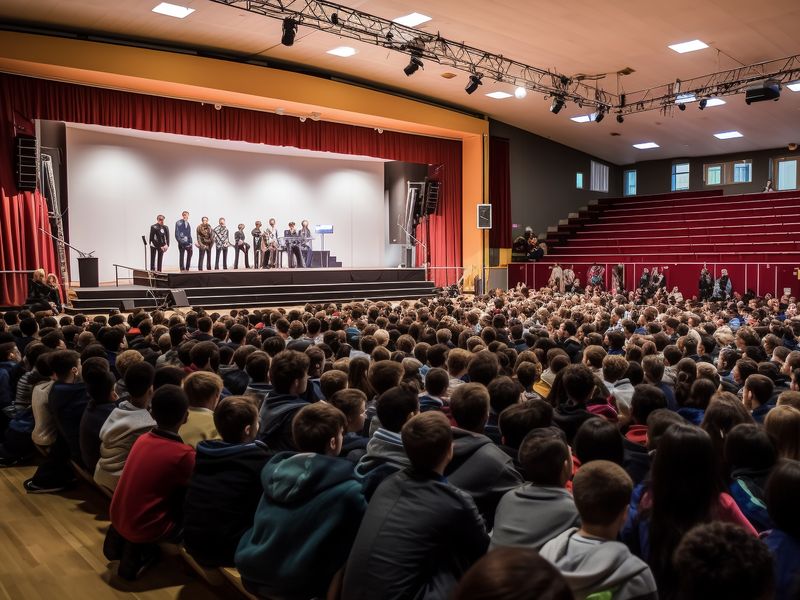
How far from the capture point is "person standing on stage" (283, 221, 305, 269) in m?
15.5

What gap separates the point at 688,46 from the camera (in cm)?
1152

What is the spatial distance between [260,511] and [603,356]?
297cm

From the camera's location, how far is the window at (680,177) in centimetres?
2241

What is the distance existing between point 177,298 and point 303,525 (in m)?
9.69

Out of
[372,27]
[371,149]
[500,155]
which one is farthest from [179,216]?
[500,155]

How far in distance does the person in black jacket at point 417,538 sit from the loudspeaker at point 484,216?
588 inches

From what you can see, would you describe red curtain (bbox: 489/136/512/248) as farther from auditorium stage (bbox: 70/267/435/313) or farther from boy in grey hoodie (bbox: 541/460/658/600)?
boy in grey hoodie (bbox: 541/460/658/600)

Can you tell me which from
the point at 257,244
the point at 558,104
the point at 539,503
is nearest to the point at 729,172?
the point at 558,104

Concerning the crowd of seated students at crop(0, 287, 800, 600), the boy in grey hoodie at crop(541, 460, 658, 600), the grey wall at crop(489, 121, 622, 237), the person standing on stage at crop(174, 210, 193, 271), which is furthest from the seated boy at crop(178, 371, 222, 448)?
the grey wall at crop(489, 121, 622, 237)

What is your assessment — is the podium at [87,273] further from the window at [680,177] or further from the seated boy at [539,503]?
the window at [680,177]

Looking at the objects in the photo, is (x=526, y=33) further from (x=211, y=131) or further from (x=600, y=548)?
(x=600, y=548)

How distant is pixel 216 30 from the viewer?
10922 mm

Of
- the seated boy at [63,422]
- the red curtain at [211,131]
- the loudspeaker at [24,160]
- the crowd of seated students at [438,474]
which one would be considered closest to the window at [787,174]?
the red curtain at [211,131]

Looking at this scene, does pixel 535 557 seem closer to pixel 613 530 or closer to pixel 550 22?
pixel 613 530
